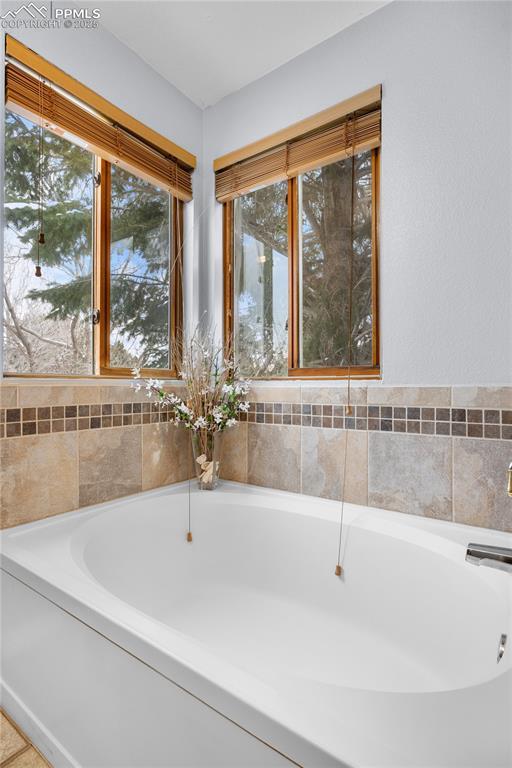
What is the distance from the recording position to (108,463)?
175cm

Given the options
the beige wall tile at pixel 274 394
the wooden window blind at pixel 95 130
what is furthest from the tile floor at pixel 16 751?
the wooden window blind at pixel 95 130

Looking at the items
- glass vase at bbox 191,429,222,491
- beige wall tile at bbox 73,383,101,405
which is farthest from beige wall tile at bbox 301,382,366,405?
beige wall tile at bbox 73,383,101,405

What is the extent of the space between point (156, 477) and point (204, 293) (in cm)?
110

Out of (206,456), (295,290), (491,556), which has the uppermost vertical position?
(295,290)

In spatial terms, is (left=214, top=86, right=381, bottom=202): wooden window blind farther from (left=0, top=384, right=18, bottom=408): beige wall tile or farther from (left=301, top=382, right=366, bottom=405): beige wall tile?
(left=0, top=384, right=18, bottom=408): beige wall tile

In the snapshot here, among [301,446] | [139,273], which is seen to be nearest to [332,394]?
[301,446]

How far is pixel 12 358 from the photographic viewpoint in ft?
5.10

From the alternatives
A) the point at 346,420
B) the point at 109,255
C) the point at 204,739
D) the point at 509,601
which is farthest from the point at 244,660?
the point at 109,255

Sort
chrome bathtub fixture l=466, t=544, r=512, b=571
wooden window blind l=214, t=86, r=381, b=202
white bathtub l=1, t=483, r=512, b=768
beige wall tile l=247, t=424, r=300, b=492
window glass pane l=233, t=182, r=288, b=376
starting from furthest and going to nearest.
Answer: window glass pane l=233, t=182, r=288, b=376
beige wall tile l=247, t=424, r=300, b=492
wooden window blind l=214, t=86, r=381, b=202
chrome bathtub fixture l=466, t=544, r=512, b=571
white bathtub l=1, t=483, r=512, b=768

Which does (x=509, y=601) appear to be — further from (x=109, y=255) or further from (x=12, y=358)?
(x=109, y=255)

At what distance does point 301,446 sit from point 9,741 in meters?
1.42

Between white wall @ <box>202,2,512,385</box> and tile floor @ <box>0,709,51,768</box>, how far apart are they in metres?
1.70

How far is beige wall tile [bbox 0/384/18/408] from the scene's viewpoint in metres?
1.41

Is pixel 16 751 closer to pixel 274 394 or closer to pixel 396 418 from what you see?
pixel 274 394
